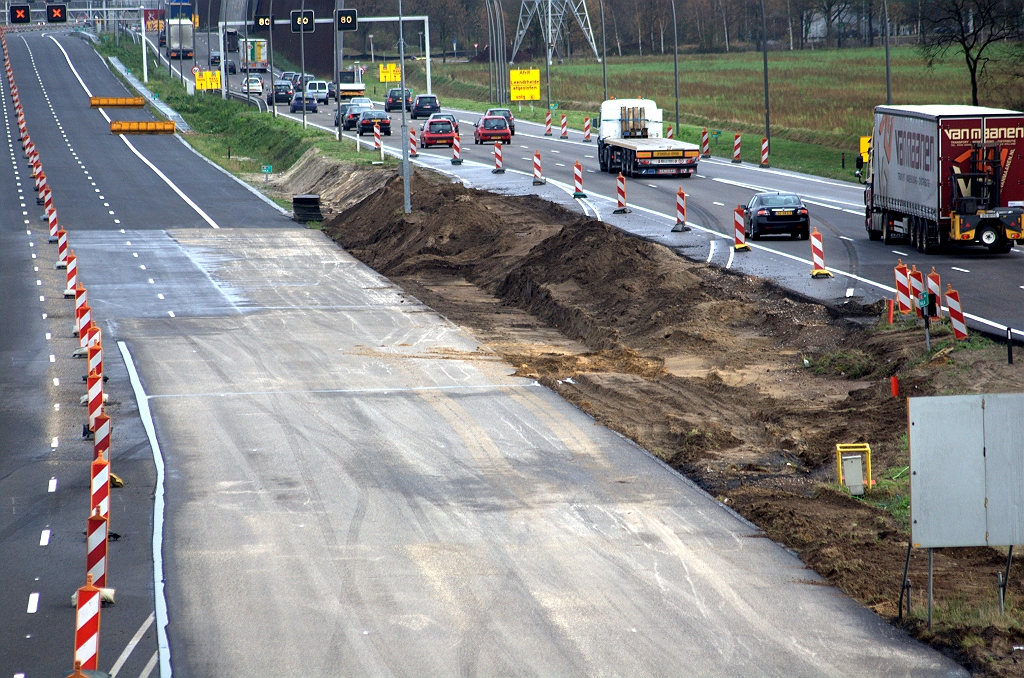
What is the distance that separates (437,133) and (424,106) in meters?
22.7

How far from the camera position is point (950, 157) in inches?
1181

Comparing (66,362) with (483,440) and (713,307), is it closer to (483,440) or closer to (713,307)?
(483,440)

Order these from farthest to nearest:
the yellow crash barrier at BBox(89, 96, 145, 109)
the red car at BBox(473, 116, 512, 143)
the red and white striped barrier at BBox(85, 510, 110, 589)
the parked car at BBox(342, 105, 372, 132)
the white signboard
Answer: the yellow crash barrier at BBox(89, 96, 145, 109) < the parked car at BBox(342, 105, 372, 132) < the red car at BBox(473, 116, 512, 143) < the red and white striped barrier at BBox(85, 510, 110, 589) < the white signboard

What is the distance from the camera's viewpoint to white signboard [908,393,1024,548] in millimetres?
10617

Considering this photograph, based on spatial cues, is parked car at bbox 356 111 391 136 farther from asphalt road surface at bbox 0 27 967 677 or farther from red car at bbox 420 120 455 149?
asphalt road surface at bbox 0 27 967 677

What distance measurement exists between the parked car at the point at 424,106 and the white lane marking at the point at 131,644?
256ft

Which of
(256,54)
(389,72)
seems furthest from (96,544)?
(256,54)

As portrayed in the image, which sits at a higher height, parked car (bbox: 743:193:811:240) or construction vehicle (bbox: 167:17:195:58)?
construction vehicle (bbox: 167:17:195:58)

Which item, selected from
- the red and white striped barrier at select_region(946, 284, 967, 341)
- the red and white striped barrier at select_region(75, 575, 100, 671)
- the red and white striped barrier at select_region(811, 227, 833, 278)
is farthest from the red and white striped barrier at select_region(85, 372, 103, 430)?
the red and white striped barrier at select_region(811, 227, 833, 278)

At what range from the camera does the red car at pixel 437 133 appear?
65500mm

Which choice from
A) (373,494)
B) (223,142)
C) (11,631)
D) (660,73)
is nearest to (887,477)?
(373,494)

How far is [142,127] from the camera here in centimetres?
7525

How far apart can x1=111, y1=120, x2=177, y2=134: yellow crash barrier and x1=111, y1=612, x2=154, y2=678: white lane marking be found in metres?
67.4

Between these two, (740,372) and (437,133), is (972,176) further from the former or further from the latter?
(437,133)
